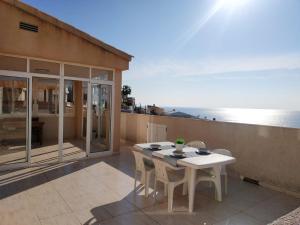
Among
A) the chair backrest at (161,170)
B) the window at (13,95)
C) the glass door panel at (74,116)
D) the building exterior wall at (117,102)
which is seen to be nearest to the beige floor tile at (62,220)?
the chair backrest at (161,170)

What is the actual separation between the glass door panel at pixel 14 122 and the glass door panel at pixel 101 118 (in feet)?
6.11

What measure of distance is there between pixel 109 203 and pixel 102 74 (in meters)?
4.23

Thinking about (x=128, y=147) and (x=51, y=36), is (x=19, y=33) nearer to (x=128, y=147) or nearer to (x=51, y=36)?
(x=51, y=36)

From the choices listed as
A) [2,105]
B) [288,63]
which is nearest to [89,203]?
[2,105]

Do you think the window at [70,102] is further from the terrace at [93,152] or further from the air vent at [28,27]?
the air vent at [28,27]

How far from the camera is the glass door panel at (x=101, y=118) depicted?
7090 mm

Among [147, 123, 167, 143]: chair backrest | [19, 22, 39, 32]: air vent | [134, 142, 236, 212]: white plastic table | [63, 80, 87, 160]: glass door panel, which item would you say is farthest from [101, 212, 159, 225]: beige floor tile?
[63, 80, 87, 160]: glass door panel

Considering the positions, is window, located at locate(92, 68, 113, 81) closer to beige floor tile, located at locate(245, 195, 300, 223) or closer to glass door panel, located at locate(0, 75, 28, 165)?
glass door panel, located at locate(0, 75, 28, 165)

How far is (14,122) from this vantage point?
235 inches

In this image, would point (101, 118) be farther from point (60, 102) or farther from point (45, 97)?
point (45, 97)

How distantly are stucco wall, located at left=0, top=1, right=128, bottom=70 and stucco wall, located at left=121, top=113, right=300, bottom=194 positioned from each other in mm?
3247

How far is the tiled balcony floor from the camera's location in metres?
3.33

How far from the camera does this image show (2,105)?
5887mm

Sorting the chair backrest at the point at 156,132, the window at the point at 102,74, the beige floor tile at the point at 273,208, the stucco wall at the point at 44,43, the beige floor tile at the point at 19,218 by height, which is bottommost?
the beige floor tile at the point at 273,208
